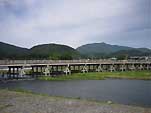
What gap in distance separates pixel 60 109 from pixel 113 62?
3337 inches

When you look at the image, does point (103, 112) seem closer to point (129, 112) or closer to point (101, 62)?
point (129, 112)

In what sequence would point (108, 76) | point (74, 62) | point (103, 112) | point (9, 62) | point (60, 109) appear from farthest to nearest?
point (74, 62), point (108, 76), point (9, 62), point (60, 109), point (103, 112)

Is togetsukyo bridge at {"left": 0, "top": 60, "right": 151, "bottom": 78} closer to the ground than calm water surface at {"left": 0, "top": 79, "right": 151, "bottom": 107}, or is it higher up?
higher up

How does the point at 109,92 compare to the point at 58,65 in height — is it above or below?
below

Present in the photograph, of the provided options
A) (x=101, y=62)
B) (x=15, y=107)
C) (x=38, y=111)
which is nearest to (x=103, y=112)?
(x=38, y=111)

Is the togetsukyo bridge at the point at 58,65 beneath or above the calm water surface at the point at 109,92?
above

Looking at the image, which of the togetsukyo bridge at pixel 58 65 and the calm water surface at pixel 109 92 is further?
the togetsukyo bridge at pixel 58 65

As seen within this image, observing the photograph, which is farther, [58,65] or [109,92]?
[58,65]

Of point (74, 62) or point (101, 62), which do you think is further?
point (101, 62)

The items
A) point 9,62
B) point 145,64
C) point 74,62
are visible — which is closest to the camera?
point 9,62

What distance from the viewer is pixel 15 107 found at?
19.2 m

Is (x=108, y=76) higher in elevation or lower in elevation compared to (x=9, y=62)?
lower

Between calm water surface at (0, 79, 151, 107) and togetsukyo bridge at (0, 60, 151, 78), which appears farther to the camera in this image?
togetsukyo bridge at (0, 60, 151, 78)

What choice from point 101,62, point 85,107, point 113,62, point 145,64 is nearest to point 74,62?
point 101,62
